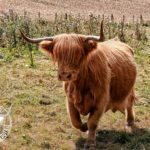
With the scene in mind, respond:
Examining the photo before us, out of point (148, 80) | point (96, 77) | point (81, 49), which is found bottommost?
point (148, 80)

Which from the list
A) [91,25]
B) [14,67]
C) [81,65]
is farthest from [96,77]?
[91,25]

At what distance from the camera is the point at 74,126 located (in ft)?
24.7

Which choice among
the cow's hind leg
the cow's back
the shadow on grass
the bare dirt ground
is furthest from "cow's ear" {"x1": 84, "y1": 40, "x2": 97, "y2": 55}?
the bare dirt ground

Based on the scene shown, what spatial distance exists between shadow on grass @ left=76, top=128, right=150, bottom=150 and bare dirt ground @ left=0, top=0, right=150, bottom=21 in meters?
11.5

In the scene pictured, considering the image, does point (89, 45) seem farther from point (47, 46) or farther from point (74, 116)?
point (74, 116)

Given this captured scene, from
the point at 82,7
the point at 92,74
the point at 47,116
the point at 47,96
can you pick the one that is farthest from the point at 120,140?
the point at 82,7

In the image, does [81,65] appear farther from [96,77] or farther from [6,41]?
[6,41]

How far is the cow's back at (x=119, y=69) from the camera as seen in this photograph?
7.50 m

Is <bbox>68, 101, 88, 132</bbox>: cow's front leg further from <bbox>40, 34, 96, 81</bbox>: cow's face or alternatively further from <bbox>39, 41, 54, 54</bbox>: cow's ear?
<bbox>39, 41, 54, 54</bbox>: cow's ear

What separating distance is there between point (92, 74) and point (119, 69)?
27.3 inches

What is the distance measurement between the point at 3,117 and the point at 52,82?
11.0ft

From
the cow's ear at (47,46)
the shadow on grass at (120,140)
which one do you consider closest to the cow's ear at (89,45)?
the cow's ear at (47,46)

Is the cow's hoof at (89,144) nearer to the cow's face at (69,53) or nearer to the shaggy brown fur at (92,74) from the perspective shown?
the shaggy brown fur at (92,74)

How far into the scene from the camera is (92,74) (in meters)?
7.05
